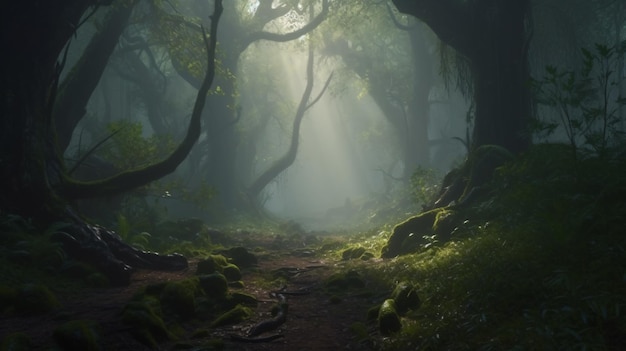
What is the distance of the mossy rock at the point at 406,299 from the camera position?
5.39 meters

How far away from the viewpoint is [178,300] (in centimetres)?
550

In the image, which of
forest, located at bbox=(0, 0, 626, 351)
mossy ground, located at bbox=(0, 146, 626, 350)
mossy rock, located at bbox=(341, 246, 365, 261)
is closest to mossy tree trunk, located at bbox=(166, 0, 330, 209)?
forest, located at bbox=(0, 0, 626, 351)

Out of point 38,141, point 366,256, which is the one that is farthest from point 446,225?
point 38,141

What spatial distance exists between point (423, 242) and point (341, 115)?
179ft

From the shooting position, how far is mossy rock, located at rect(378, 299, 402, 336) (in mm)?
4840

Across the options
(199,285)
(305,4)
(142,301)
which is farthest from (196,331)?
(305,4)

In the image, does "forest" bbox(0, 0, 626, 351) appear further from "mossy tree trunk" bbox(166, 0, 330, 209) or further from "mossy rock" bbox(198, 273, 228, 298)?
"mossy tree trunk" bbox(166, 0, 330, 209)

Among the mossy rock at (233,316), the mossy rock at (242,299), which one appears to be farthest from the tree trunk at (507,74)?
the mossy rock at (233,316)

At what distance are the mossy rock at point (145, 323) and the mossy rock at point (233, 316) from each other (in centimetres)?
72

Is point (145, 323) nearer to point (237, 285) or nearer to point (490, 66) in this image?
point (237, 285)

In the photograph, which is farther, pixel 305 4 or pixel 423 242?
pixel 305 4

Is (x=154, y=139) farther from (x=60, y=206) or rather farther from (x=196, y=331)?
(x=196, y=331)

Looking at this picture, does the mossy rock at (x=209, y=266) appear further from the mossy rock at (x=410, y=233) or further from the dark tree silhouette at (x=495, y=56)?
the dark tree silhouette at (x=495, y=56)

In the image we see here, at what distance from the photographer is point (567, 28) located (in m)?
16.7
